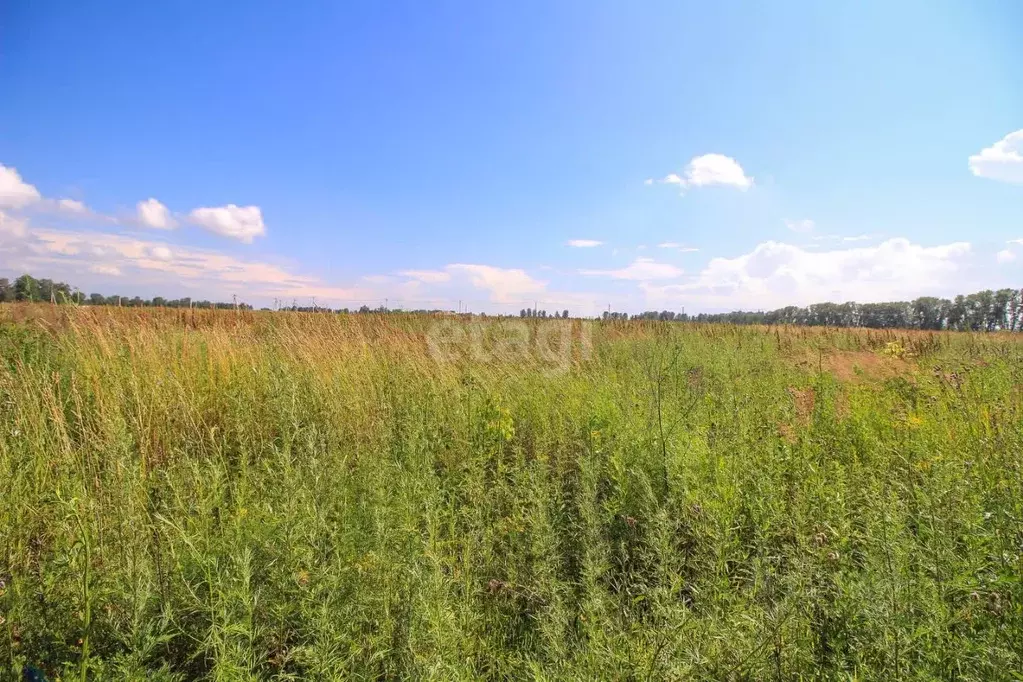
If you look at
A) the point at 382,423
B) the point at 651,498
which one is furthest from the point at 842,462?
the point at 382,423

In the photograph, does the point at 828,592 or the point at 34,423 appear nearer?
the point at 828,592

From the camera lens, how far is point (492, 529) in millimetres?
2939

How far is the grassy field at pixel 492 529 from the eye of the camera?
1.72m

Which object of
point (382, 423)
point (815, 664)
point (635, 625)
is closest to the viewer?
point (815, 664)

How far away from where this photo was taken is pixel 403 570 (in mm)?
2121

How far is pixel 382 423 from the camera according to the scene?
441 cm

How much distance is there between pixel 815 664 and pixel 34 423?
204 inches

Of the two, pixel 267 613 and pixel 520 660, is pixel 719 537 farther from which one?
pixel 267 613

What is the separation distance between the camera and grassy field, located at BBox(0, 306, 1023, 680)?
172 cm

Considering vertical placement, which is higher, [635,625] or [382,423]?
[382,423]

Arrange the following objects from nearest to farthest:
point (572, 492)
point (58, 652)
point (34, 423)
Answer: point (58, 652), point (34, 423), point (572, 492)

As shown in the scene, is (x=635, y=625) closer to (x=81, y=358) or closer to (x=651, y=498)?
(x=651, y=498)

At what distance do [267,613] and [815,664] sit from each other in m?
2.31

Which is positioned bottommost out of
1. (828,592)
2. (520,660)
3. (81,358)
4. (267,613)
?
(520,660)
